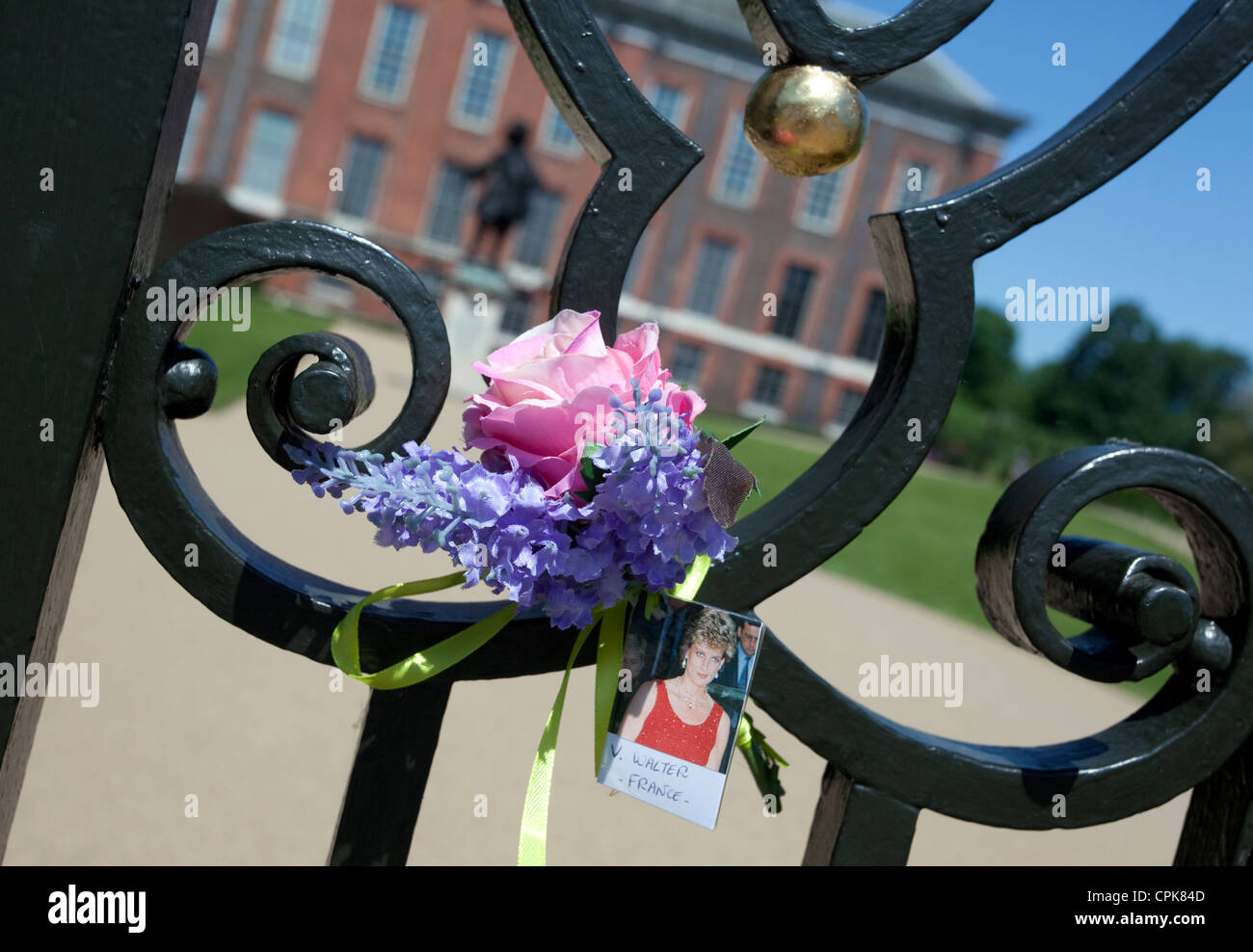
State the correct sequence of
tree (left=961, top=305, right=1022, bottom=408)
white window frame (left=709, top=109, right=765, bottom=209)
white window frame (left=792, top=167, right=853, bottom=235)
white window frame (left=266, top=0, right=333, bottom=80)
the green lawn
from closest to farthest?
the green lawn < white window frame (left=266, top=0, right=333, bottom=80) < white window frame (left=709, top=109, right=765, bottom=209) < white window frame (left=792, top=167, right=853, bottom=235) < tree (left=961, top=305, right=1022, bottom=408)

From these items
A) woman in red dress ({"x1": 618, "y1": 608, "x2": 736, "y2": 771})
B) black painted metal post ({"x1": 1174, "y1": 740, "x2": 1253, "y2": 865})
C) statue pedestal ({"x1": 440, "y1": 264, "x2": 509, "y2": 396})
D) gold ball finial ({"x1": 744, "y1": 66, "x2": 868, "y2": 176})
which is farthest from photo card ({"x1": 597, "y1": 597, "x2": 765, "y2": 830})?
statue pedestal ({"x1": 440, "y1": 264, "x2": 509, "y2": 396})

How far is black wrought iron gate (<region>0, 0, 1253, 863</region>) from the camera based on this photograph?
73cm

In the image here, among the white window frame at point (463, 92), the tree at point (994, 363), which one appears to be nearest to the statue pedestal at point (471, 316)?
the white window frame at point (463, 92)

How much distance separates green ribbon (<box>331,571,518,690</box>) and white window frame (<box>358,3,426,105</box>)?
26.8 meters

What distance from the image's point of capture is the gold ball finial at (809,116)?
74cm

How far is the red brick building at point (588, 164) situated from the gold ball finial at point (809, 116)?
23.1 meters

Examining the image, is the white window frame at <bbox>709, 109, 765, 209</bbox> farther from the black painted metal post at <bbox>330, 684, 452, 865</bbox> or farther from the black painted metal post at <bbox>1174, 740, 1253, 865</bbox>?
the black painted metal post at <bbox>330, 684, 452, 865</bbox>

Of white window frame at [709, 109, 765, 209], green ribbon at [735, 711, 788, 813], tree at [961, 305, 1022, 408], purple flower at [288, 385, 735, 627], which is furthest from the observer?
tree at [961, 305, 1022, 408]

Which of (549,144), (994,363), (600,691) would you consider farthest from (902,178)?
(994,363)

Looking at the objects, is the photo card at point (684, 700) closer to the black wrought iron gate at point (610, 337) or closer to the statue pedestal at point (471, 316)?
the black wrought iron gate at point (610, 337)

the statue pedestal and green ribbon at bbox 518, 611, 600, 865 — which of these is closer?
green ribbon at bbox 518, 611, 600, 865

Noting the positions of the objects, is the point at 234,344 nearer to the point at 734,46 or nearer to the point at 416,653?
the point at 416,653

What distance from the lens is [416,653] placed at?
0.75m

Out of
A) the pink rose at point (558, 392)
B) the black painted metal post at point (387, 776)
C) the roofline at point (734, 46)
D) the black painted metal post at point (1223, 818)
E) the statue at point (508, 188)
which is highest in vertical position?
the roofline at point (734, 46)
